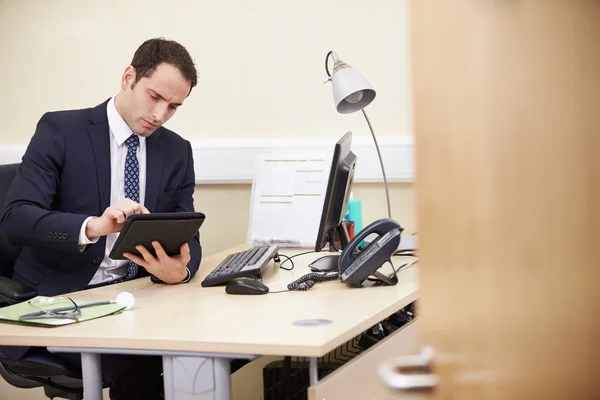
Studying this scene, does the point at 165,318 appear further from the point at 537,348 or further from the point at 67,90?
the point at 67,90

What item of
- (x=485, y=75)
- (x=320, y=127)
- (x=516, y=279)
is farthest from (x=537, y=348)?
(x=320, y=127)

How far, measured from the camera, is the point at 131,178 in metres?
2.20

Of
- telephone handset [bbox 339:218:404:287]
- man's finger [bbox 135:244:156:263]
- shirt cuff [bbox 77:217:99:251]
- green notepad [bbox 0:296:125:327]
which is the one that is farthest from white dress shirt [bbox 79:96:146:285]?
telephone handset [bbox 339:218:404:287]

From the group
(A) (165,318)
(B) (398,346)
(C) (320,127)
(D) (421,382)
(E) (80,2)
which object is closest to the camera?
(D) (421,382)

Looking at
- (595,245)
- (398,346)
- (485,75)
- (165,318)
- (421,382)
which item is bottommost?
(398,346)

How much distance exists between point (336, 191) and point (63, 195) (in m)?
0.81

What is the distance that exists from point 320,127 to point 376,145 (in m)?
0.33

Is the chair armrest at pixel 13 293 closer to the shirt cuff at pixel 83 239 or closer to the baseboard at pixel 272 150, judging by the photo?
the shirt cuff at pixel 83 239

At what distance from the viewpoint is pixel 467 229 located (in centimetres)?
47

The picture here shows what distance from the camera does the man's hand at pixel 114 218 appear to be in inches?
71.1

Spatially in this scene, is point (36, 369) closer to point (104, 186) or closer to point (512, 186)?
point (104, 186)

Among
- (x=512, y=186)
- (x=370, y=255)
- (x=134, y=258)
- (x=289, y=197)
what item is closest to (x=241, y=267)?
(x=134, y=258)

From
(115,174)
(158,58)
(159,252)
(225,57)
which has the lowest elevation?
(159,252)

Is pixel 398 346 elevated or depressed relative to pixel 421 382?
depressed
